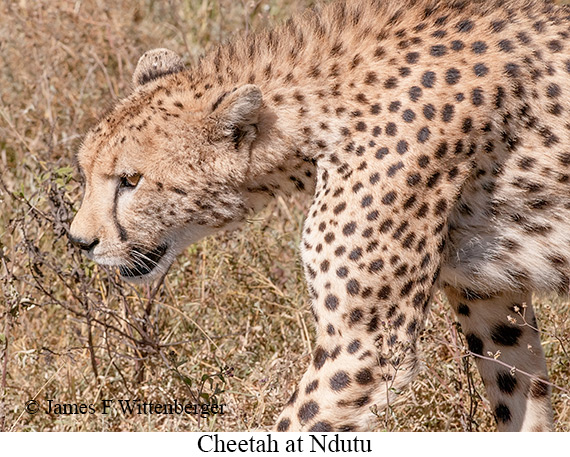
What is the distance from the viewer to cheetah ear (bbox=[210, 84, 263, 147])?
3.55m

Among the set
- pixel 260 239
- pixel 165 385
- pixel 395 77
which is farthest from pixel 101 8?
pixel 395 77

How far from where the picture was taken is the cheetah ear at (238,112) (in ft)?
11.6

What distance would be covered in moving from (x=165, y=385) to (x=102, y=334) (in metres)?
0.41

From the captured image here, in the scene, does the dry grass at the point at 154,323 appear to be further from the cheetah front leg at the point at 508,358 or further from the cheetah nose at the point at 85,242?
the cheetah nose at the point at 85,242

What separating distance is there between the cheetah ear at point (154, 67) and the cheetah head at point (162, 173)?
0.19m

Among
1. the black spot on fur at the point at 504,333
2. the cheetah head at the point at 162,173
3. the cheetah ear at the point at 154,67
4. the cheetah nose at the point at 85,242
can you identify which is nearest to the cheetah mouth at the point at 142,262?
the cheetah head at the point at 162,173

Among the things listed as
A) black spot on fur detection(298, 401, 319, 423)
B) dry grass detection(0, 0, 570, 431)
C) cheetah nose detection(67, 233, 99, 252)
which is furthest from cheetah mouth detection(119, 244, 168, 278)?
black spot on fur detection(298, 401, 319, 423)

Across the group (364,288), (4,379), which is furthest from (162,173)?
(4,379)

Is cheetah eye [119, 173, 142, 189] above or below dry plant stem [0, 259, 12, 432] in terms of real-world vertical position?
above

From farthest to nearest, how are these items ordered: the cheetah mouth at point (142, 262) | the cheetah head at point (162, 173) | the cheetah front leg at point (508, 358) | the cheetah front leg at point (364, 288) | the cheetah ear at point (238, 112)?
1. the cheetah front leg at point (508, 358)
2. the cheetah mouth at point (142, 262)
3. the cheetah head at point (162, 173)
4. the cheetah ear at point (238, 112)
5. the cheetah front leg at point (364, 288)

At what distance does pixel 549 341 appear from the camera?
4.54 metres

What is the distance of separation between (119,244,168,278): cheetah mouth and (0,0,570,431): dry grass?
1.47ft

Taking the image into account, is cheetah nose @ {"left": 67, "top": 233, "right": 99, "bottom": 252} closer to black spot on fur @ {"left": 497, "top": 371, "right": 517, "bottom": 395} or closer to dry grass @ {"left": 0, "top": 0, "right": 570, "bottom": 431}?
dry grass @ {"left": 0, "top": 0, "right": 570, "bottom": 431}
